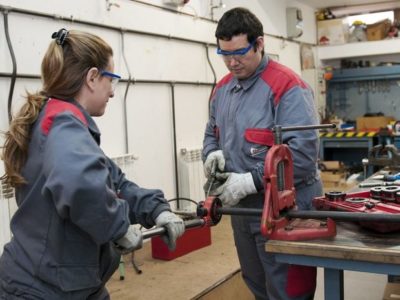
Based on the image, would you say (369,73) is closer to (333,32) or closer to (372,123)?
(372,123)

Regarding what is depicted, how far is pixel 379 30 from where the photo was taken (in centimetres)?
589

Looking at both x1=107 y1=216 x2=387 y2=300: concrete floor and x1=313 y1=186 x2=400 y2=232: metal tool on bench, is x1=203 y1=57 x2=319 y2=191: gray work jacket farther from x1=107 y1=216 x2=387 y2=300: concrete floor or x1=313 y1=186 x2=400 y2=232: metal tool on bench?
x1=107 y1=216 x2=387 y2=300: concrete floor

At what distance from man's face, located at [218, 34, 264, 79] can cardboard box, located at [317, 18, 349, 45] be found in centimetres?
481

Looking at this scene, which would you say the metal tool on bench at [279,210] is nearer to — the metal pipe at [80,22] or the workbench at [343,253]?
the workbench at [343,253]

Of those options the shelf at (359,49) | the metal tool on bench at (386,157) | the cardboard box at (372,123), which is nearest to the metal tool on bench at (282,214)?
the metal tool on bench at (386,157)

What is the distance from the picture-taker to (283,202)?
137cm

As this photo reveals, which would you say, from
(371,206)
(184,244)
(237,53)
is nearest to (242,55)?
(237,53)

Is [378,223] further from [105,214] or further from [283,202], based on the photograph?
[105,214]

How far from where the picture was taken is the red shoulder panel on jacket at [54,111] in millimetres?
1074

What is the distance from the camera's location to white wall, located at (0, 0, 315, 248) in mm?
2568

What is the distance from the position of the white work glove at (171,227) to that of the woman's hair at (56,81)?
0.40m

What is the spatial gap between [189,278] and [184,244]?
0.43 m

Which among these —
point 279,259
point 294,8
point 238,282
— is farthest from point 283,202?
point 294,8

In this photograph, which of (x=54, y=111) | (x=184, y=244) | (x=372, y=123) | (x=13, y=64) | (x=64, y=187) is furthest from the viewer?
(x=372, y=123)
